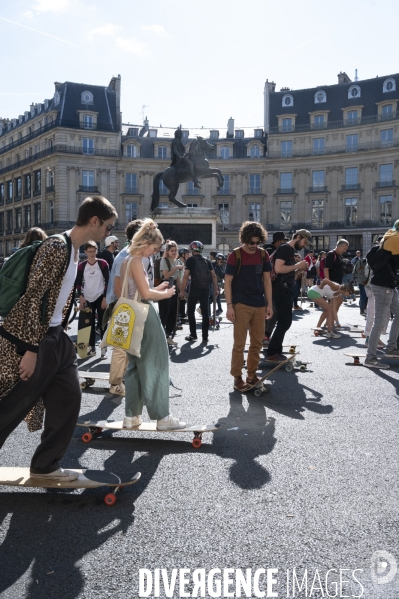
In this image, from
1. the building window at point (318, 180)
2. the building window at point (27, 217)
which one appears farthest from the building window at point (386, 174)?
the building window at point (27, 217)

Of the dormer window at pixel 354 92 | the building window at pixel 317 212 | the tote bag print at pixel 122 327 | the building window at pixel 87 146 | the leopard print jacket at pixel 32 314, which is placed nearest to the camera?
the leopard print jacket at pixel 32 314

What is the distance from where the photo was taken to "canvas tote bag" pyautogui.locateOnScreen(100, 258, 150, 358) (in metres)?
4.98

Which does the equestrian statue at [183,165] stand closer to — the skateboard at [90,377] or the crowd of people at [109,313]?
the crowd of people at [109,313]

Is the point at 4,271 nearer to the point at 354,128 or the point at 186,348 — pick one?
the point at 186,348

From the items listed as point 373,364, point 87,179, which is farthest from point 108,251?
point 87,179

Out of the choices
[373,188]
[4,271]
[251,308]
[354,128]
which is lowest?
[251,308]

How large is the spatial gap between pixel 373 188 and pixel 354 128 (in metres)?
6.62

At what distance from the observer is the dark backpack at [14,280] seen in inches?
142

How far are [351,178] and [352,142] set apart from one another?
3.65 metres

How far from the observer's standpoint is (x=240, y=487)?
412cm

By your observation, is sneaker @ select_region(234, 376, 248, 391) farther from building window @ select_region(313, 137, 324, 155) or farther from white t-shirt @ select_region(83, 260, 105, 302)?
building window @ select_region(313, 137, 324, 155)

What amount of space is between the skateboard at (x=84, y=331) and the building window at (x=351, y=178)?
2197 inches

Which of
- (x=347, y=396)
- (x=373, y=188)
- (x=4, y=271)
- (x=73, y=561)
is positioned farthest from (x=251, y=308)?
(x=373, y=188)

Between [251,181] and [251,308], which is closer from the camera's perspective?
[251,308]
